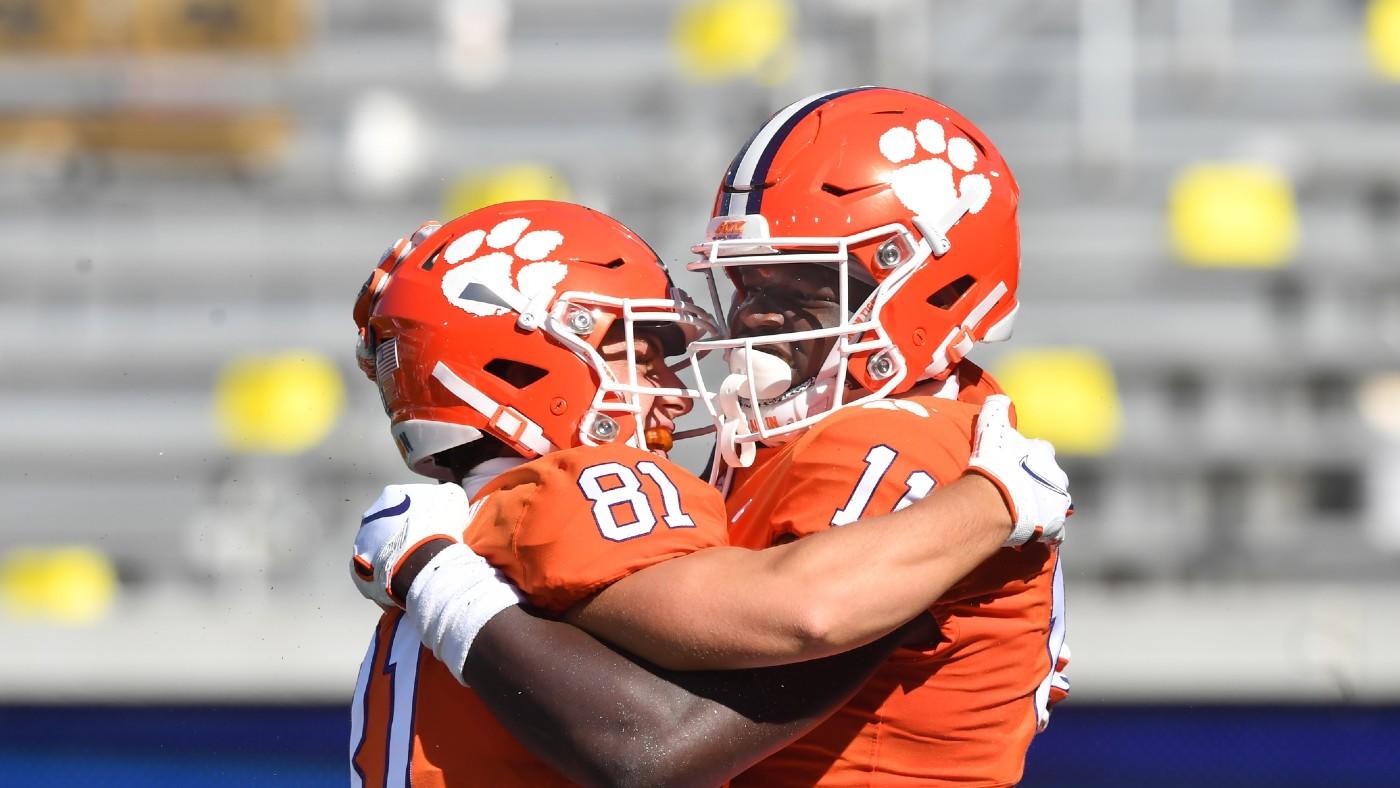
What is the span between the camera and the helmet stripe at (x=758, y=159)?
6.76ft

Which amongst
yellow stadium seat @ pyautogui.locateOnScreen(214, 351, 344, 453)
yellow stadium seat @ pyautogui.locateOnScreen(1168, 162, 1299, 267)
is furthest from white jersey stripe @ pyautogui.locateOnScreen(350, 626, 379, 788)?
yellow stadium seat @ pyautogui.locateOnScreen(1168, 162, 1299, 267)

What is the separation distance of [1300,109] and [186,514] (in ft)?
14.4

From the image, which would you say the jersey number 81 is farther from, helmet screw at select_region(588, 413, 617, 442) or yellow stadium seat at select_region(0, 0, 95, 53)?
yellow stadium seat at select_region(0, 0, 95, 53)

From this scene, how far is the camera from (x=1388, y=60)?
5984 mm

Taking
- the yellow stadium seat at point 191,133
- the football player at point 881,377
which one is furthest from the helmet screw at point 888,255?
the yellow stadium seat at point 191,133

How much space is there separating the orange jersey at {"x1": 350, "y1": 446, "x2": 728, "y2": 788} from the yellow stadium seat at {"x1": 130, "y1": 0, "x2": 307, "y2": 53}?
16.0 feet

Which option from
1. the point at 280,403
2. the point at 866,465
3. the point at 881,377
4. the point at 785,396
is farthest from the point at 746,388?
the point at 280,403

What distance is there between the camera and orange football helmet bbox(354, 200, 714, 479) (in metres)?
2.03

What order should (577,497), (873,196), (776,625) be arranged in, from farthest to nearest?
(873,196), (577,497), (776,625)

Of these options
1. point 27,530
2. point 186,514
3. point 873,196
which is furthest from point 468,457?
point 27,530

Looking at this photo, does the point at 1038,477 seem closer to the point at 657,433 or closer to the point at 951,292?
the point at 951,292

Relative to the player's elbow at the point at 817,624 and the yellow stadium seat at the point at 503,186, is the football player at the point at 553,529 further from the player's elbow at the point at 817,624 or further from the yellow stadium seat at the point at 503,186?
the yellow stadium seat at the point at 503,186

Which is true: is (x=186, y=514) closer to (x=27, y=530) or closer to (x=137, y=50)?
(x=27, y=530)

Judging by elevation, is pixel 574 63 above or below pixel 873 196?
below
